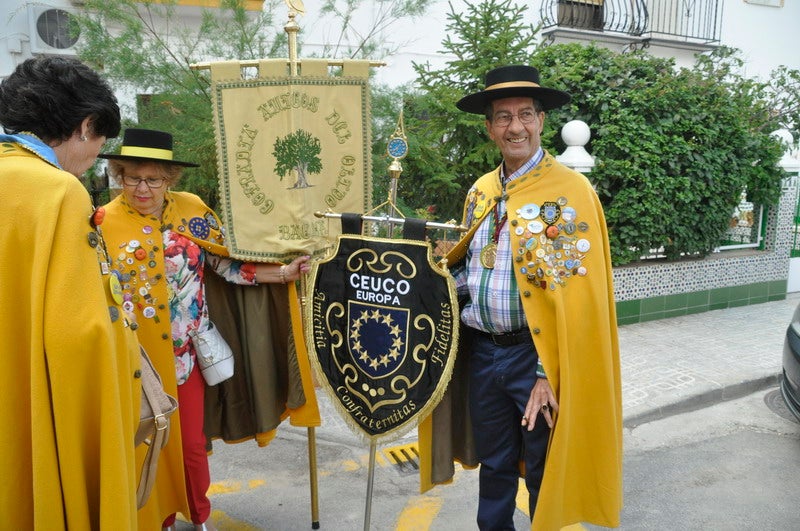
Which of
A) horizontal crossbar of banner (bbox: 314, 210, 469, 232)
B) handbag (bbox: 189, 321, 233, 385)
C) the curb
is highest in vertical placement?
horizontal crossbar of banner (bbox: 314, 210, 469, 232)

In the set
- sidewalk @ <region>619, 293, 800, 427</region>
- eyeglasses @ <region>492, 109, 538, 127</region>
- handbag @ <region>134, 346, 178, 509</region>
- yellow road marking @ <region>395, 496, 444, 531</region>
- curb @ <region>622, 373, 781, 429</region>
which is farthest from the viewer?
sidewalk @ <region>619, 293, 800, 427</region>

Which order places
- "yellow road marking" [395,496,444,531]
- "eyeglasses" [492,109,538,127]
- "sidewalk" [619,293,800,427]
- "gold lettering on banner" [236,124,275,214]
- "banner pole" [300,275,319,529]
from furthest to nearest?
"sidewalk" [619,293,800,427] < "yellow road marking" [395,496,444,531] < "banner pole" [300,275,319,529] < "gold lettering on banner" [236,124,275,214] < "eyeglasses" [492,109,538,127]

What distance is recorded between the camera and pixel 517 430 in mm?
2877

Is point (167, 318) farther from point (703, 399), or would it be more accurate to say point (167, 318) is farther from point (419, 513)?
point (703, 399)

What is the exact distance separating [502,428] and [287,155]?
164 cm

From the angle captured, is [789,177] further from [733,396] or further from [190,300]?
[190,300]

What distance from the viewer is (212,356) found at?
2992 millimetres

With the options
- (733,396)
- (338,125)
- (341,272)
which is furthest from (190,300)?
(733,396)

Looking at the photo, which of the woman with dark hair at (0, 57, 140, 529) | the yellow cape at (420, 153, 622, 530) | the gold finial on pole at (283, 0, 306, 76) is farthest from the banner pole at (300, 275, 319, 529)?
the woman with dark hair at (0, 57, 140, 529)

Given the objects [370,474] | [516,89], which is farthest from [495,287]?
[370,474]

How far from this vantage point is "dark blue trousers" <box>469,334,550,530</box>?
270cm

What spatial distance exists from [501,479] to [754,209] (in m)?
7.20

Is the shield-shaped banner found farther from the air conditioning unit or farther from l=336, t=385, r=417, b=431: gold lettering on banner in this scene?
the air conditioning unit

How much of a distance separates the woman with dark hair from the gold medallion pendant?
1.49 metres
